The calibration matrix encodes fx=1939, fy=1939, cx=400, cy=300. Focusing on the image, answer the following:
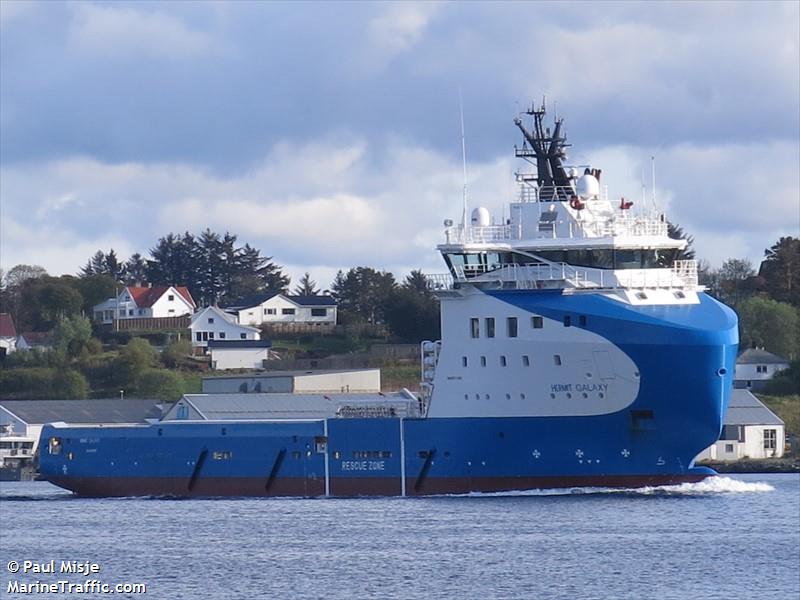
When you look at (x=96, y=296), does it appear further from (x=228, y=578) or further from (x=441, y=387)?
(x=228, y=578)

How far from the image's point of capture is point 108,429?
2416 inches

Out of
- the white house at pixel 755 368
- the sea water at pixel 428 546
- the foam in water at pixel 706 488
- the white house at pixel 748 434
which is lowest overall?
the sea water at pixel 428 546

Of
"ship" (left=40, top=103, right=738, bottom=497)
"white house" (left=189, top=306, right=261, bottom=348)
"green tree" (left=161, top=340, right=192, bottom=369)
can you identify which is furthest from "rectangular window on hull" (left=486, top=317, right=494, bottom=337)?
"white house" (left=189, top=306, right=261, bottom=348)

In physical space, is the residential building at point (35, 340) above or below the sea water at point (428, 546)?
above

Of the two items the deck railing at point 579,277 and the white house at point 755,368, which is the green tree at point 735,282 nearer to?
the white house at point 755,368

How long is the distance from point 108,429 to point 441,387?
12.0m

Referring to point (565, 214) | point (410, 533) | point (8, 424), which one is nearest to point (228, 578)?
point (410, 533)

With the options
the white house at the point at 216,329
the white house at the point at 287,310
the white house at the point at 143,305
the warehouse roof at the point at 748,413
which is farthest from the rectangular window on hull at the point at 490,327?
the white house at the point at 143,305

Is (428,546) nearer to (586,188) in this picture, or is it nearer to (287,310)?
(586,188)

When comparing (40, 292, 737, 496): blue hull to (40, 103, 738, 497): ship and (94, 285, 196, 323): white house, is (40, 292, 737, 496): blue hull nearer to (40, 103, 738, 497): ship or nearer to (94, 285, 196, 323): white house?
(40, 103, 738, 497): ship

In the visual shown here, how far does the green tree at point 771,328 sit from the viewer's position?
102 m

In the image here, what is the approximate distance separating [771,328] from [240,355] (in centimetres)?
2842

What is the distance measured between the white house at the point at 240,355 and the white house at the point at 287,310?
59.0 ft

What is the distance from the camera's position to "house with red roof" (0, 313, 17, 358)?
121750 mm
